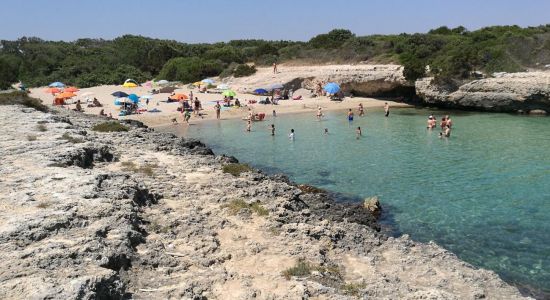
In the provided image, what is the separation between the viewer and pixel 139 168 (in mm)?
15781

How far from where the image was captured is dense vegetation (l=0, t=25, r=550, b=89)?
42531 millimetres

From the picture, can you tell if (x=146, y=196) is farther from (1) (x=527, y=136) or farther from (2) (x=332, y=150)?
(1) (x=527, y=136)

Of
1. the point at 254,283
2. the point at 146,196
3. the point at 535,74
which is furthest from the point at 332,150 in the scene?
the point at 535,74

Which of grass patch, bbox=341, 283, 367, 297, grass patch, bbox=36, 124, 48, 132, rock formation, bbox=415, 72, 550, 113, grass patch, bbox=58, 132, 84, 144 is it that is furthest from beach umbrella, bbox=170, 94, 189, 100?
grass patch, bbox=341, 283, 367, 297

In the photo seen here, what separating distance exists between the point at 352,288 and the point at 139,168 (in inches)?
391

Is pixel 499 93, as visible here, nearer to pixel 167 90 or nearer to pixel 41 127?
pixel 167 90

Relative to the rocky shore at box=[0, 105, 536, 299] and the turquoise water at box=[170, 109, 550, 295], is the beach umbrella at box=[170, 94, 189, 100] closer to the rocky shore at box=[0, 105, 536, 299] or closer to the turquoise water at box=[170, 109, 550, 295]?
the turquoise water at box=[170, 109, 550, 295]

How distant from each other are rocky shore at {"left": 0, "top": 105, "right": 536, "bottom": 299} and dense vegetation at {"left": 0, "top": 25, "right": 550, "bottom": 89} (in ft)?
114

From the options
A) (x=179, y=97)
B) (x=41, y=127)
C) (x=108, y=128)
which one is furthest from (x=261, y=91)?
(x=41, y=127)

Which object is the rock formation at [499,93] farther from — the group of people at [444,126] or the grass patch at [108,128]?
the grass patch at [108,128]

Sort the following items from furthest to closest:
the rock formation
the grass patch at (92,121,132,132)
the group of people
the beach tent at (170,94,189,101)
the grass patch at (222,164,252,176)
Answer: the beach tent at (170,94,189,101), the rock formation, the group of people, the grass patch at (92,121,132,132), the grass patch at (222,164,252,176)

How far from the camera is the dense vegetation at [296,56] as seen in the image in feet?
140

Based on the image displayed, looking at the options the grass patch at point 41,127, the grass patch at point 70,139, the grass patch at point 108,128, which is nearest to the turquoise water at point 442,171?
the grass patch at point 108,128

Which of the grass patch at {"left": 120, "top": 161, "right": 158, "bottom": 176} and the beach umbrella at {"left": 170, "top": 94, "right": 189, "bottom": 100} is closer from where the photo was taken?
the grass patch at {"left": 120, "top": 161, "right": 158, "bottom": 176}
